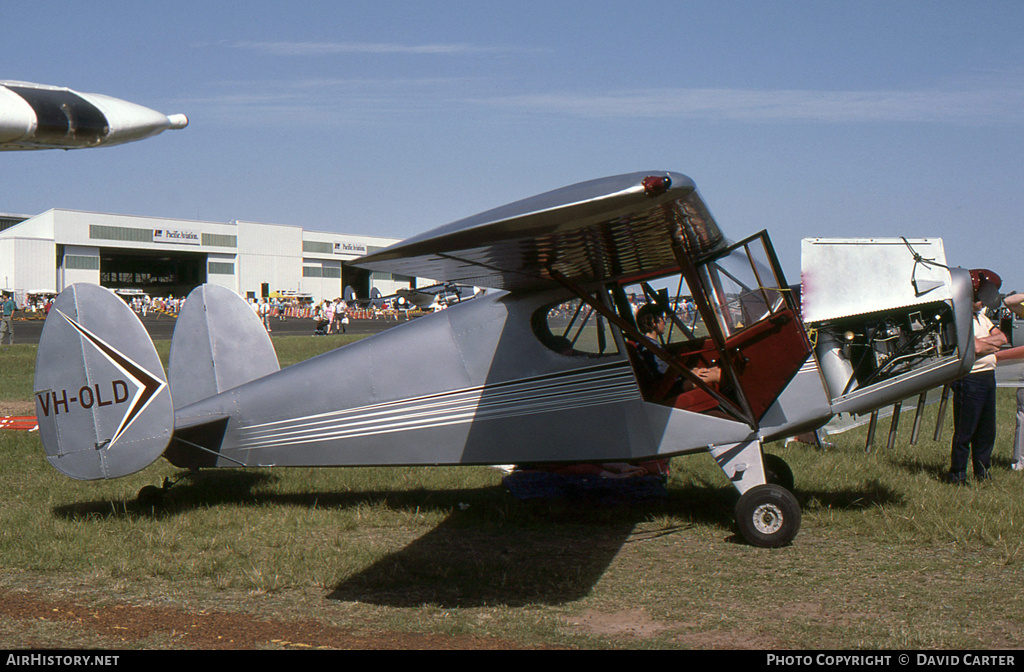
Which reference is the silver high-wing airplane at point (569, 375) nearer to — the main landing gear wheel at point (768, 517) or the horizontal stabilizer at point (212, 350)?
the main landing gear wheel at point (768, 517)

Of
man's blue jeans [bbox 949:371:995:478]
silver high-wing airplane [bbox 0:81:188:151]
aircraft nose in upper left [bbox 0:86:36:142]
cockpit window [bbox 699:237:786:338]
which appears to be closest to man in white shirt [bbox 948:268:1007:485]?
man's blue jeans [bbox 949:371:995:478]

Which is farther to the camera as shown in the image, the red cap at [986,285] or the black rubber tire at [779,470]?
the black rubber tire at [779,470]

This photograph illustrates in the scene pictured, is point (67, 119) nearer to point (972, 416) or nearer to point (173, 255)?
point (972, 416)

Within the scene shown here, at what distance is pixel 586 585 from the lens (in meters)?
5.32

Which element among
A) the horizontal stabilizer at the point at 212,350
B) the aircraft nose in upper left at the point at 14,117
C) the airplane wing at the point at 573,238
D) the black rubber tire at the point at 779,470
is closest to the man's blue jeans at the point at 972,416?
the black rubber tire at the point at 779,470

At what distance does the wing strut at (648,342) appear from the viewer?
6070mm

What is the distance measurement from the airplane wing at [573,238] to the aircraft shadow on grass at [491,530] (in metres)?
2.01

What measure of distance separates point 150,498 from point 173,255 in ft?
291

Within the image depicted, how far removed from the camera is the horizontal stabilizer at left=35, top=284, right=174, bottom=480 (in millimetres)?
6434

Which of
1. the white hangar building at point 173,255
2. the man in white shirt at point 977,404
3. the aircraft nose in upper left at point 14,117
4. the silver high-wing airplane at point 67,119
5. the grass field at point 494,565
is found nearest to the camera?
the grass field at point 494,565

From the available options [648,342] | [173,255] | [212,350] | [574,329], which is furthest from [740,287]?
[173,255]

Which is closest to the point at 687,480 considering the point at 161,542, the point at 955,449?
the point at 955,449

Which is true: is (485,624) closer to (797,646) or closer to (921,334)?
(797,646)

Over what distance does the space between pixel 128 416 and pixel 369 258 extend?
3213mm
